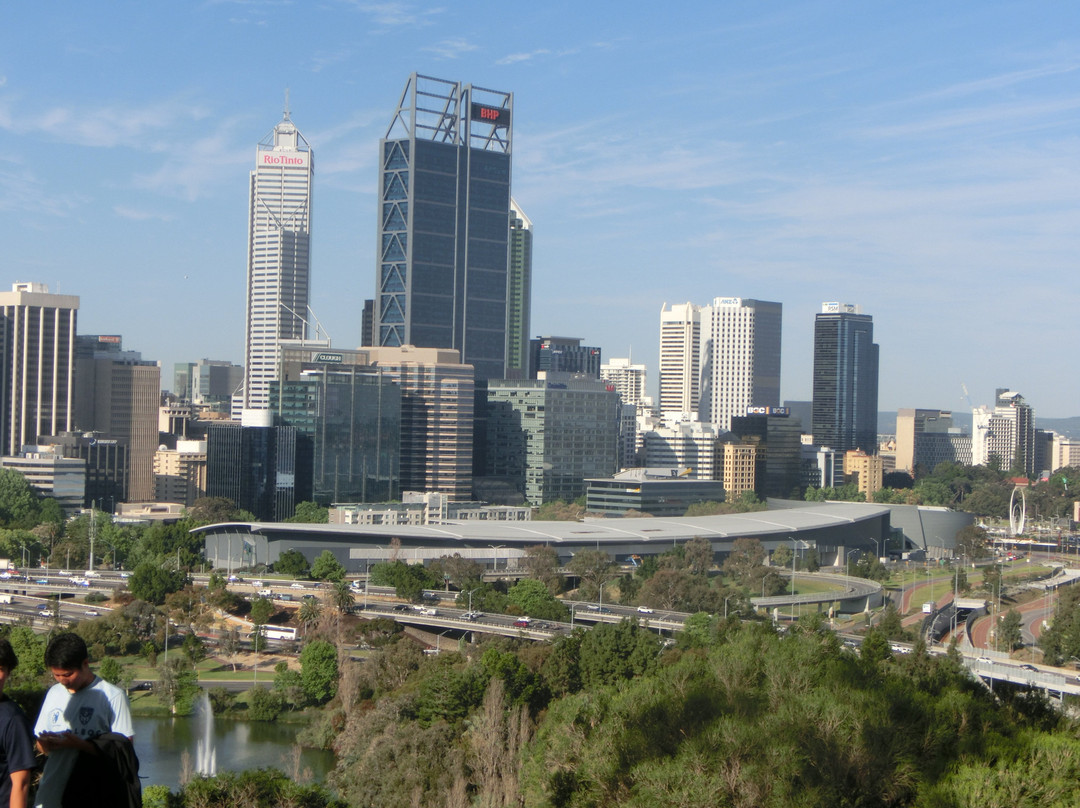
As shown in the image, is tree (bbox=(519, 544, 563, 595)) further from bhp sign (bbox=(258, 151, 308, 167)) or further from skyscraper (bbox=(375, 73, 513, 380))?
bhp sign (bbox=(258, 151, 308, 167))

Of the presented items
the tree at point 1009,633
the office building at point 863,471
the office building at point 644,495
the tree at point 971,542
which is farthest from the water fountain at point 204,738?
the office building at point 863,471

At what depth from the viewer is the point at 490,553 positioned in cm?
5897

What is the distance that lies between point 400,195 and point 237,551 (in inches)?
1959

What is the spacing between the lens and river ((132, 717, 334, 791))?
27078 mm

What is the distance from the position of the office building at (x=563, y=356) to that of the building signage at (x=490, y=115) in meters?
32.6

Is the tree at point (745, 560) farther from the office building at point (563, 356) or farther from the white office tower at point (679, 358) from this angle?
the white office tower at point (679, 358)

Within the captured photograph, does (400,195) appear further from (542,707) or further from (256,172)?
(542,707)

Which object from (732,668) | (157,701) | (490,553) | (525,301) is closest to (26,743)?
(732,668)

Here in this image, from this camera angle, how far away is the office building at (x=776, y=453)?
336 ft

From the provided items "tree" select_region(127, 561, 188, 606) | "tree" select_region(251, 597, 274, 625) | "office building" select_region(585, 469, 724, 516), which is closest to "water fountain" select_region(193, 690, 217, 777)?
"tree" select_region(251, 597, 274, 625)

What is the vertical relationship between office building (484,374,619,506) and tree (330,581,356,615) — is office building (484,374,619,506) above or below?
above

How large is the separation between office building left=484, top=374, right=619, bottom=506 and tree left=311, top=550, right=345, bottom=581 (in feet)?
124

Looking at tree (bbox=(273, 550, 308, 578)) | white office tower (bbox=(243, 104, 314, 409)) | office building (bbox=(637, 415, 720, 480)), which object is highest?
white office tower (bbox=(243, 104, 314, 409))

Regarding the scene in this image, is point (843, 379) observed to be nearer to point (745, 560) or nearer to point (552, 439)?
point (552, 439)
